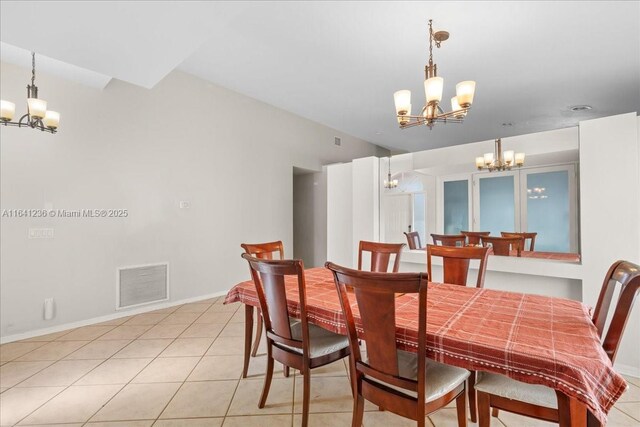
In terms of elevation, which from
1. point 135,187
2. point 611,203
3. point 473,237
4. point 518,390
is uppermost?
point 135,187

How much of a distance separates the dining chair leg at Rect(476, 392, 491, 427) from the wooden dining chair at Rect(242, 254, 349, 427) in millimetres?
734

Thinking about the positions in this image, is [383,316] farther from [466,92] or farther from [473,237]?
[473,237]

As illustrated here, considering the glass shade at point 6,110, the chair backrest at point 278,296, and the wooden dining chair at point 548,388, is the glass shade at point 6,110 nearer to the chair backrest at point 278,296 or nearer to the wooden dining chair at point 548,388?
the chair backrest at point 278,296

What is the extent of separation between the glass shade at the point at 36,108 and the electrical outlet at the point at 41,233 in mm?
1209

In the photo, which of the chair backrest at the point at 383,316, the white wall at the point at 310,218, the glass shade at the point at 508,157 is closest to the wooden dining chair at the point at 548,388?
the chair backrest at the point at 383,316

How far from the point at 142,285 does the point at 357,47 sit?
381 centimetres

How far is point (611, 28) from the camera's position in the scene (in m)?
2.89

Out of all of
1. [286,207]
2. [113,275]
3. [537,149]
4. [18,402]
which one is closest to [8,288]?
[113,275]

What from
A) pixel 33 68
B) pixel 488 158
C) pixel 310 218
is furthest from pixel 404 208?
pixel 33 68

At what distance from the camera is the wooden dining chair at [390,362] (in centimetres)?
119

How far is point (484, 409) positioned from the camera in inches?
55.3

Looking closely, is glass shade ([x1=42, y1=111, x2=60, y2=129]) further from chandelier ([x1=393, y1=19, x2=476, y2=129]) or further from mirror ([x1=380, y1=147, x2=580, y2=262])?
mirror ([x1=380, y1=147, x2=580, y2=262])

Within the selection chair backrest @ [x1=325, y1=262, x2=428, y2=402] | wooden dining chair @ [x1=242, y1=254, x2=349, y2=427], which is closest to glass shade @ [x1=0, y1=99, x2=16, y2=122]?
wooden dining chair @ [x1=242, y1=254, x2=349, y2=427]

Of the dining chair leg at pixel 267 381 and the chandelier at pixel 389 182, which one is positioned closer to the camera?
the dining chair leg at pixel 267 381
